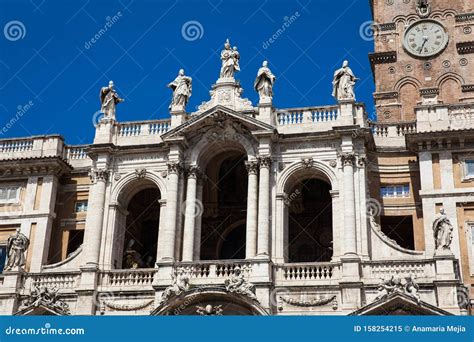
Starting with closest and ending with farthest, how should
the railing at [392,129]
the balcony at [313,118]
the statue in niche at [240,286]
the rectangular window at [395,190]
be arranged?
the statue in niche at [240,286] < the balcony at [313,118] < the rectangular window at [395,190] < the railing at [392,129]

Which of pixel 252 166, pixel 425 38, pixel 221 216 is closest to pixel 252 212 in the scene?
pixel 252 166

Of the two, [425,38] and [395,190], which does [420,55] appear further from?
[395,190]

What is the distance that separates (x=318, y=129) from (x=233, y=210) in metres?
6.45

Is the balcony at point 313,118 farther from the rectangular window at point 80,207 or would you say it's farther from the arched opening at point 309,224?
the rectangular window at point 80,207

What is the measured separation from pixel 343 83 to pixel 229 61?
5594 millimetres

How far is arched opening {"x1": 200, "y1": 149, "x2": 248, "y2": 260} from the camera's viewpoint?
120 ft

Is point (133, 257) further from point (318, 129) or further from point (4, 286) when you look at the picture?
point (318, 129)

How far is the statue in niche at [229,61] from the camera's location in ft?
117

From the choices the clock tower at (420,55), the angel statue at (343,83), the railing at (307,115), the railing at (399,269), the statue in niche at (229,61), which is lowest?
the railing at (399,269)

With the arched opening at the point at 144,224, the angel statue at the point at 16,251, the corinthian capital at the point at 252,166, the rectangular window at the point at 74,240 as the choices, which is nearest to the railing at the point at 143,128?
the arched opening at the point at 144,224

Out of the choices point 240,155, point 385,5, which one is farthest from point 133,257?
point 385,5

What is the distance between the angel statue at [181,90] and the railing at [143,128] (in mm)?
901

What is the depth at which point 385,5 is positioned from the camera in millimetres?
49062

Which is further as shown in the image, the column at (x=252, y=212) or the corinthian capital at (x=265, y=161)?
the corinthian capital at (x=265, y=161)
